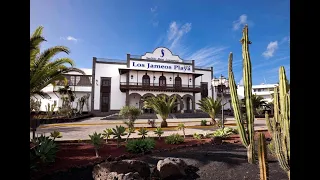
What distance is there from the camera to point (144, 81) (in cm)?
2977

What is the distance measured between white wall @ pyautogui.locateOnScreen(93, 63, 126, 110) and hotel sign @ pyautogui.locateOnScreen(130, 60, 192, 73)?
2865mm

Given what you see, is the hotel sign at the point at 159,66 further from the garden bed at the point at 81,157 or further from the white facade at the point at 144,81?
the garden bed at the point at 81,157

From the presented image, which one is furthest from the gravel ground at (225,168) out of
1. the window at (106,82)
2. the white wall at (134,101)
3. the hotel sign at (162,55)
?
the hotel sign at (162,55)

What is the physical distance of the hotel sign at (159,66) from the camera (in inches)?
1169

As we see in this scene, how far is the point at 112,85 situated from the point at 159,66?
8446 millimetres

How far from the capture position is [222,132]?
877 centimetres

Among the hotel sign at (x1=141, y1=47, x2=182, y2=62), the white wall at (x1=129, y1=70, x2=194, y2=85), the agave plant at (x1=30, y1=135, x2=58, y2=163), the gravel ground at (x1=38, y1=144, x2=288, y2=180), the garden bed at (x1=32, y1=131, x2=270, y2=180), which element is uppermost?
the hotel sign at (x1=141, y1=47, x2=182, y2=62)

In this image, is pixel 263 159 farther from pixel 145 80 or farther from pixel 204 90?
pixel 204 90

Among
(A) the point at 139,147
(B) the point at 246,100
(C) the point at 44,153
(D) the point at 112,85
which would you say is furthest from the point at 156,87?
(B) the point at 246,100

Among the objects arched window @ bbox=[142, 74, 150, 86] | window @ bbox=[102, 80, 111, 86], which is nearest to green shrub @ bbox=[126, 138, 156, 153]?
arched window @ bbox=[142, 74, 150, 86]

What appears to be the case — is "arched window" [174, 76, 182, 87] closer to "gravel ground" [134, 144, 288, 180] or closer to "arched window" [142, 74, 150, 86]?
"arched window" [142, 74, 150, 86]

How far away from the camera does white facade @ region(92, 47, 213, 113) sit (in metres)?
28.2
